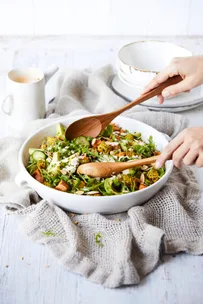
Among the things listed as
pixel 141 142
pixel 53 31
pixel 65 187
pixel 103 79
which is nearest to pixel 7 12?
pixel 53 31

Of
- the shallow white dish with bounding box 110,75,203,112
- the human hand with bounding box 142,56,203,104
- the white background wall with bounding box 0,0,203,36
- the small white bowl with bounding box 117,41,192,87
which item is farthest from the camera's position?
the white background wall with bounding box 0,0,203,36

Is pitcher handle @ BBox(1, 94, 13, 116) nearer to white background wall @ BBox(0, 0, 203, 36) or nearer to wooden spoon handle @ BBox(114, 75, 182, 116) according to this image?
wooden spoon handle @ BBox(114, 75, 182, 116)

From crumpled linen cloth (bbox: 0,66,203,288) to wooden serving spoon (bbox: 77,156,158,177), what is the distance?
110mm

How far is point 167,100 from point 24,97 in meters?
0.54

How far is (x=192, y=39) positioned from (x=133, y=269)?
185 cm

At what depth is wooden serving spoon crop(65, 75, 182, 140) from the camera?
5.46ft

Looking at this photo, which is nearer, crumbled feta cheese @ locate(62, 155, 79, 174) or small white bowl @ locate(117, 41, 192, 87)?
crumbled feta cheese @ locate(62, 155, 79, 174)

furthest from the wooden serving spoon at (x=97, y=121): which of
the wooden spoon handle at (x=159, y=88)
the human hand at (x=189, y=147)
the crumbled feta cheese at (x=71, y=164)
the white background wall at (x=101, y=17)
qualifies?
the white background wall at (x=101, y=17)

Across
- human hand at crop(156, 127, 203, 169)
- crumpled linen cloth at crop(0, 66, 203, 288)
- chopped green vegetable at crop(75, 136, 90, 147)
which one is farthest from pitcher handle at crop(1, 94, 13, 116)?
human hand at crop(156, 127, 203, 169)

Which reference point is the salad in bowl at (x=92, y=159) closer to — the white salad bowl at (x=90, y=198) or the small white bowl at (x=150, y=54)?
the white salad bowl at (x=90, y=198)

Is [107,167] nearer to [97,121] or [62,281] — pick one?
[97,121]

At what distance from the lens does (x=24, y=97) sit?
1.88 metres

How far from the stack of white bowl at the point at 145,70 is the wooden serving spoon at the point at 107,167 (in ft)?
1.73

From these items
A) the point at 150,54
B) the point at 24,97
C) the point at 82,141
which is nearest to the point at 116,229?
the point at 82,141
